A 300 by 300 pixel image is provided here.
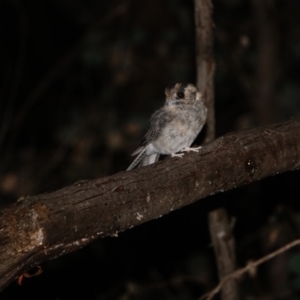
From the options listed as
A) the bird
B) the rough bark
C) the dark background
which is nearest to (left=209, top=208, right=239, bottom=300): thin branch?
the bird

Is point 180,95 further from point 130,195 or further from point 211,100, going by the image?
point 130,195

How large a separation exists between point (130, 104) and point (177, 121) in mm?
4837

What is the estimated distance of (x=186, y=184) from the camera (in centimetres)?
337

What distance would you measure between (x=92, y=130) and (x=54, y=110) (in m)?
0.96

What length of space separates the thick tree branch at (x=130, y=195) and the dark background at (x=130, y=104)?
2685mm

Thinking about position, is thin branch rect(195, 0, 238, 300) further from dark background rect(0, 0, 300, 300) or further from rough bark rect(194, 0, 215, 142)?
dark background rect(0, 0, 300, 300)

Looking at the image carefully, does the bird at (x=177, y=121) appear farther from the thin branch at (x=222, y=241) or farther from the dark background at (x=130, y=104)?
the dark background at (x=130, y=104)

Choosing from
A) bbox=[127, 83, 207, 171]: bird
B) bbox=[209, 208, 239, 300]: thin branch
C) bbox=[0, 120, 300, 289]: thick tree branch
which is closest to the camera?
bbox=[0, 120, 300, 289]: thick tree branch

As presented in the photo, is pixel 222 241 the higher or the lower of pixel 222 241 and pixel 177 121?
the lower

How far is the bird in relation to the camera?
4520 mm

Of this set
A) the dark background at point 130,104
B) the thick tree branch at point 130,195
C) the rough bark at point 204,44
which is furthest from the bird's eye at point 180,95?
the dark background at point 130,104

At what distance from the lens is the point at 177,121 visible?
4582 millimetres

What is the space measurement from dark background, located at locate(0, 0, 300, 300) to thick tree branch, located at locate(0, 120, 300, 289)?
268 cm

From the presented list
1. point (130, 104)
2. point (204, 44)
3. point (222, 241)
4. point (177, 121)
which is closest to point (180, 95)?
point (177, 121)
